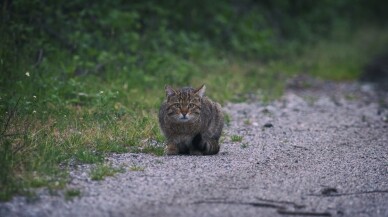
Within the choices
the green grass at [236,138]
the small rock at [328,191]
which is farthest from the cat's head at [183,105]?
the small rock at [328,191]

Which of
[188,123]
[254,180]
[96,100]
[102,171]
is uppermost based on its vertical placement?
[96,100]

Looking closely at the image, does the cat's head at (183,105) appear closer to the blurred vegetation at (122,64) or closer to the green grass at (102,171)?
the blurred vegetation at (122,64)

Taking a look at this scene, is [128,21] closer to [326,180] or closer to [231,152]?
[231,152]

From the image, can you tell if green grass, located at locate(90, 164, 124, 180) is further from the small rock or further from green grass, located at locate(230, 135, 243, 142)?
green grass, located at locate(230, 135, 243, 142)

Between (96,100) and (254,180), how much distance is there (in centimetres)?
432

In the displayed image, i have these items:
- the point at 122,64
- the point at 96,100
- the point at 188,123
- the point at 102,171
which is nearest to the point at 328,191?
the point at 188,123

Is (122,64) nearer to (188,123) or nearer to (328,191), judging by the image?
(188,123)

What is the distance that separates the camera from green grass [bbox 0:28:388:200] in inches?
311

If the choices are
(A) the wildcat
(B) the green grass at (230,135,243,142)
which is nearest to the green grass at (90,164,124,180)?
(A) the wildcat

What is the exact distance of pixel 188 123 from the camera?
29.8ft

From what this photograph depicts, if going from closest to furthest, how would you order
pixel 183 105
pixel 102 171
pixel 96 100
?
pixel 102 171 < pixel 183 105 < pixel 96 100

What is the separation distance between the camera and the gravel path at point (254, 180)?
6.77 metres

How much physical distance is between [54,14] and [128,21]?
5.22 feet

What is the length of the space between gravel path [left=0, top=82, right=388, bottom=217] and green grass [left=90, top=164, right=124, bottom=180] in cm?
6
